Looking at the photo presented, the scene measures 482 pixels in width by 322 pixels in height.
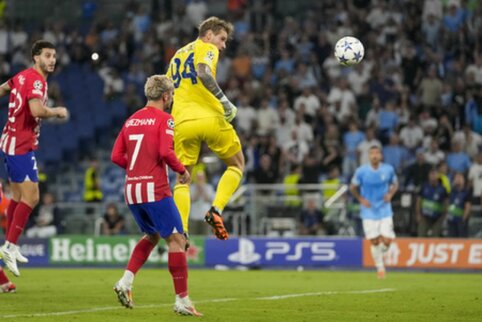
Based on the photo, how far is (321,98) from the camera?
1144 inches

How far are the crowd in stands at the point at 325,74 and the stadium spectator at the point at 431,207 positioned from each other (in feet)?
1.14

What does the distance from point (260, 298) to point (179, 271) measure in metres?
2.95

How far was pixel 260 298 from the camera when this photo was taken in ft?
47.9

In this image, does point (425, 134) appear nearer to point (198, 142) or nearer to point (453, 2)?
point (453, 2)

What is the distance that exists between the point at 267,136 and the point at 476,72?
528cm

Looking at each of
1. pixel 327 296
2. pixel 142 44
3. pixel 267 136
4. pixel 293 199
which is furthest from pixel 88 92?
pixel 327 296

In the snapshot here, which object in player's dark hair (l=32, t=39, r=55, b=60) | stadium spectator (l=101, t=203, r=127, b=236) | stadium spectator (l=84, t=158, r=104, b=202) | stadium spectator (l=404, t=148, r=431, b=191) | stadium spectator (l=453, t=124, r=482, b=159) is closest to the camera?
player's dark hair (l=32, t=39, r=55, b=60)

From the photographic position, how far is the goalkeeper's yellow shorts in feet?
45.6

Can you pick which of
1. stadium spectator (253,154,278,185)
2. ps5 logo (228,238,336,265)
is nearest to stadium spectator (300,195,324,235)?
ps5 logo (228,238,336,265)

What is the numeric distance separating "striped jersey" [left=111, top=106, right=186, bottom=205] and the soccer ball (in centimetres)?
541

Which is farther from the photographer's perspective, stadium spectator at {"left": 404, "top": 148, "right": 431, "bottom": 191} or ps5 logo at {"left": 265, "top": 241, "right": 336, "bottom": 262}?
stadium spectator at {"left": 404, "top": 148, "right": 431, "bottom": 191}

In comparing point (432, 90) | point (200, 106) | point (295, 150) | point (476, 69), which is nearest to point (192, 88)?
point (200, 106)

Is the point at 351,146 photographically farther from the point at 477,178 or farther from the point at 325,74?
the point at 325,74

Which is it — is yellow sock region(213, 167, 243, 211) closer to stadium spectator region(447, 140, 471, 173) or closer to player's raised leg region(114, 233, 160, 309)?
player's raised leg region(114, 233, 160, 309)
